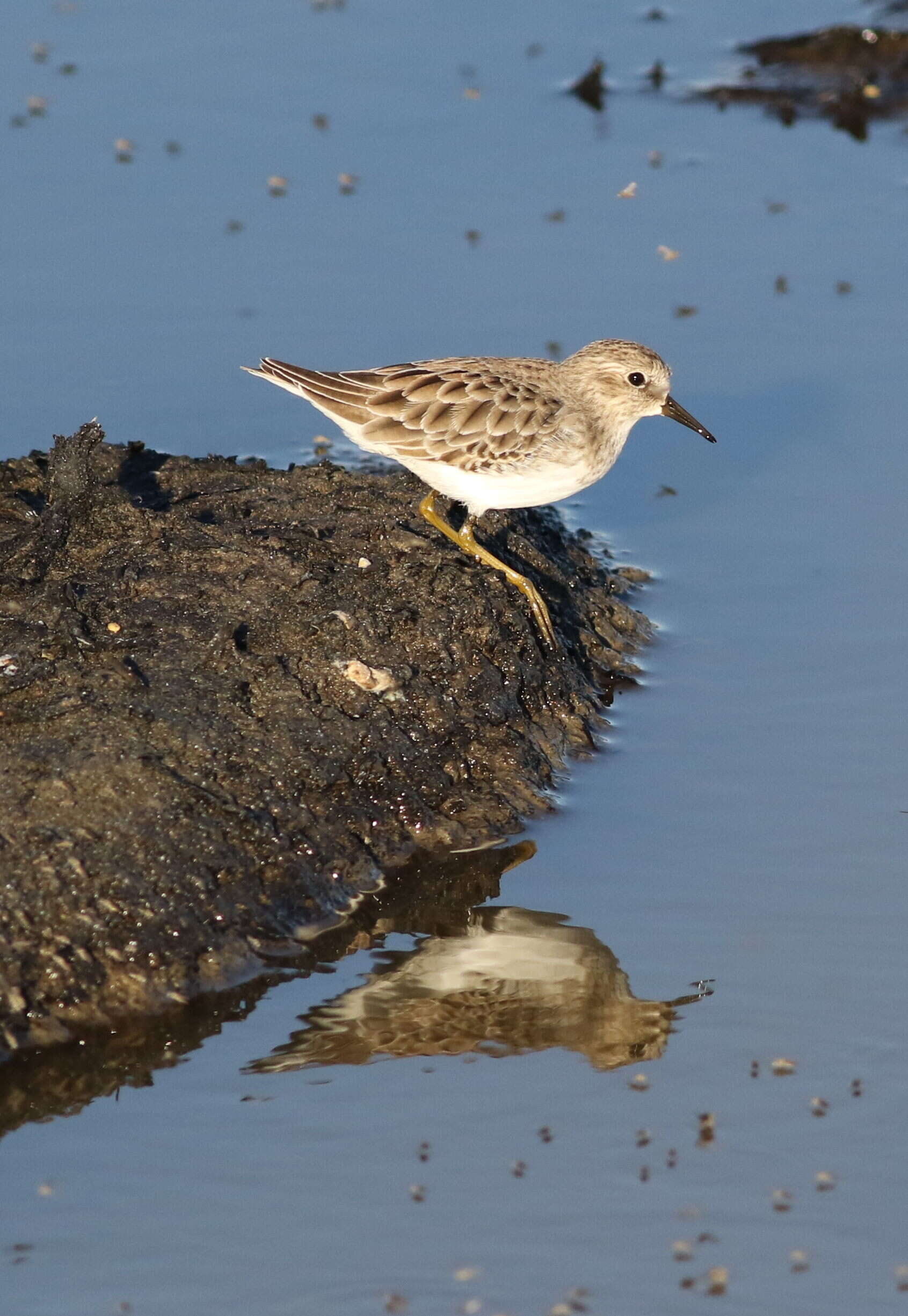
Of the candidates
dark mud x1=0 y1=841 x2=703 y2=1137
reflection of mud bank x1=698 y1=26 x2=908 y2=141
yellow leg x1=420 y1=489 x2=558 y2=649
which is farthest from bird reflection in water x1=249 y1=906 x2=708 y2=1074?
reflection of mud bank x1=698 y1=26 x2=908 y2=141

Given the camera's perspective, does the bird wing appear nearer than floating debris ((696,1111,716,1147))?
No

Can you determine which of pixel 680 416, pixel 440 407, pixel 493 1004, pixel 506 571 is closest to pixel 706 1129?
pixel 493 1004

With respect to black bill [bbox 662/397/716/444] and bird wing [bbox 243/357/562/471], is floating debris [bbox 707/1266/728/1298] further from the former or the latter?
black bill [bbox 662/397/716/444]

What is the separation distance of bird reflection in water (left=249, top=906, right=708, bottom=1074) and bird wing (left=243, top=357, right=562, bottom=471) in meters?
2.19

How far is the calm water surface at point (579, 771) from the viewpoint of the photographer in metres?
5.29

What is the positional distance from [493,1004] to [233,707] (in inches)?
64.2

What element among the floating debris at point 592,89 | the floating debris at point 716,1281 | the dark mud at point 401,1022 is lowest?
the floating debris at point 716,1281

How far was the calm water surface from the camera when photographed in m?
5.29

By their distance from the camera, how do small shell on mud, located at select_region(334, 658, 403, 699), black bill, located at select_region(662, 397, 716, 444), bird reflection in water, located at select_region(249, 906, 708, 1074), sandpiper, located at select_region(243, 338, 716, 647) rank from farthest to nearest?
black bill, located at select_region(662, 397, 716, 444), sandpiper, located at select_region(243, 338, 716, 647), small shell on mud, located at select_region(334, 658, 403, 699), bird reflection in water, located at select_region(249, 906, 708, 1074)

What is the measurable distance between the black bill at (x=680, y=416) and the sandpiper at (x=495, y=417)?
0.45 ft

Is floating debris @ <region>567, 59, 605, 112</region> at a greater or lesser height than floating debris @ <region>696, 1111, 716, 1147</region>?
greater

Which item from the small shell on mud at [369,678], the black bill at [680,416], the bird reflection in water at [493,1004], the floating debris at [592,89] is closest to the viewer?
the bird reflection in water at [493,1004]

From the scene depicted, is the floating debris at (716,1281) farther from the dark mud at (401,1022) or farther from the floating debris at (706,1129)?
the dark mud at (401,1022)

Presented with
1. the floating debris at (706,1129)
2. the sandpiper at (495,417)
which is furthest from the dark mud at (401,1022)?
the sandpiper at (495,417)
